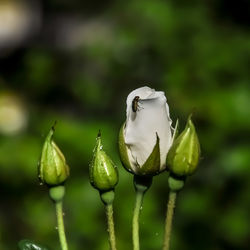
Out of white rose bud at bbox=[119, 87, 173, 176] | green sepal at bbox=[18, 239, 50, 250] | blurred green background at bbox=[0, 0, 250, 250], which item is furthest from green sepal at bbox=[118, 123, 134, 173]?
blurred green background at bbox=[0, 0, 250, 250]

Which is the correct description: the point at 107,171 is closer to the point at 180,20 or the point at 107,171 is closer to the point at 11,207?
the point at 11,207

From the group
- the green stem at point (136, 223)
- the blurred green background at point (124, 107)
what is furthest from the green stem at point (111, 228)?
the blurred green background at point (124, 107)

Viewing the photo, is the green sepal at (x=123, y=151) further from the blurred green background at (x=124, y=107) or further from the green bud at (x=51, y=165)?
the blurred green background at (x=124, y=107)

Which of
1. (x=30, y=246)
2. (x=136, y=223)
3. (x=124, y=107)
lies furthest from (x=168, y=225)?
(x=124, y=107)

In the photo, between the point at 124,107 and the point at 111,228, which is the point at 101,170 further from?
the point at 124,107

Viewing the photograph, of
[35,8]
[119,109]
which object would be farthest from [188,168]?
[35,8]

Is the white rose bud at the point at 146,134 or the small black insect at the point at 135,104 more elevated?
the small black insect at the point at 135,104

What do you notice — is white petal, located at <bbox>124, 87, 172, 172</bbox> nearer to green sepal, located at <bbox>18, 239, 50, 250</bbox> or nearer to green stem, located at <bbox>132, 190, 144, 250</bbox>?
green stem, located at <bbox>132, 190, 144, 250</bbox>
